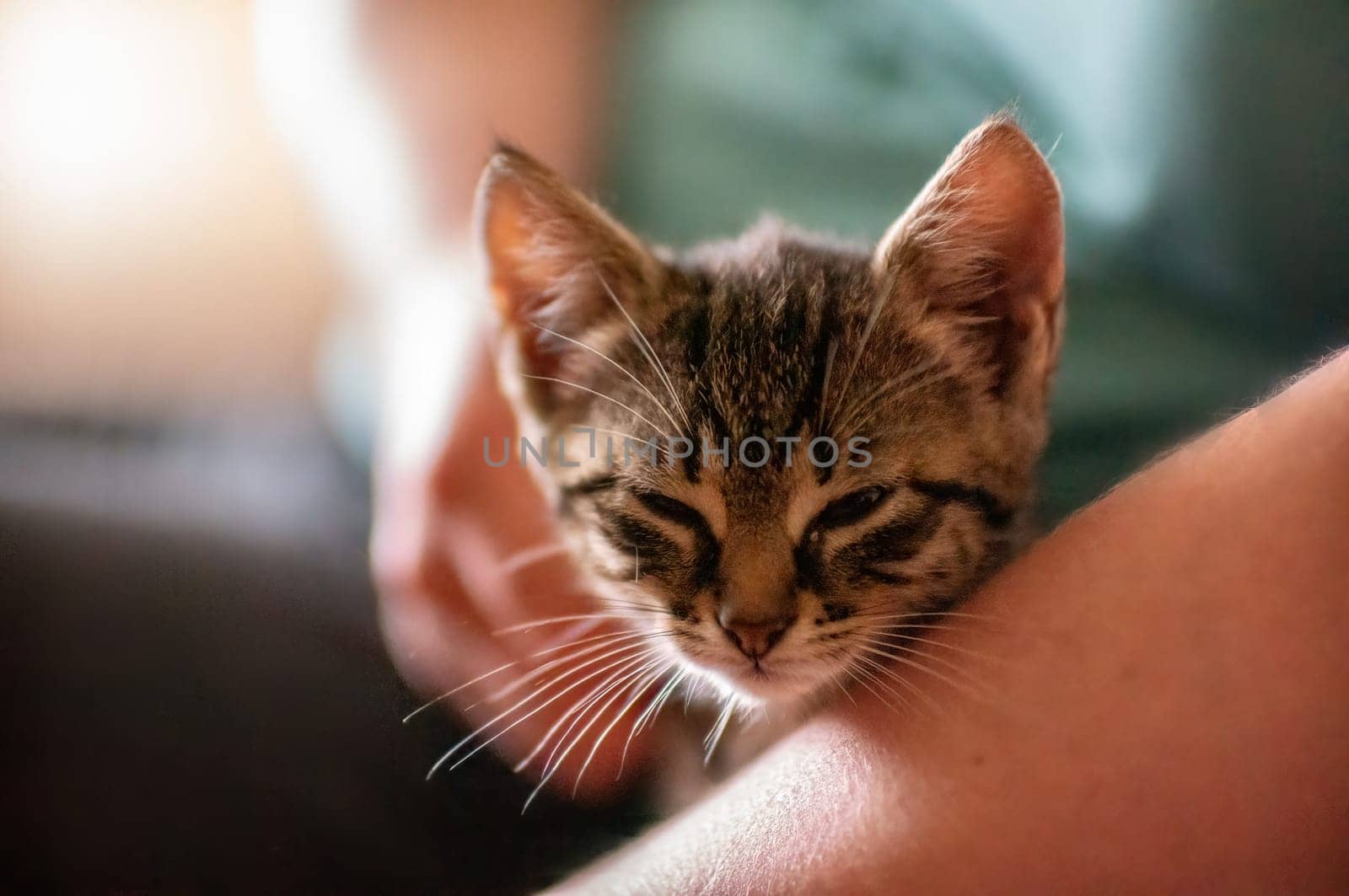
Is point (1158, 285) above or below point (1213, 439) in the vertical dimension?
above

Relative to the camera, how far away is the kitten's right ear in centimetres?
65

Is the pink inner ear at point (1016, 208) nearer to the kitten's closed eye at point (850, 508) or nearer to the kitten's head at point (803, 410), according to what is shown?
the kitten's head at point (803, 410)

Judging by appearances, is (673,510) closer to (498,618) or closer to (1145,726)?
(498,618)

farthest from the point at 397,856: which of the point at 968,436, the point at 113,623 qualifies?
the point at 968,436

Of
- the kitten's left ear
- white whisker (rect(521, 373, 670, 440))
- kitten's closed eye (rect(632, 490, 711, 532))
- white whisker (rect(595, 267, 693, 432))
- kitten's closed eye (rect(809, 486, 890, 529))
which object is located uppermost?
the kitten's left ear

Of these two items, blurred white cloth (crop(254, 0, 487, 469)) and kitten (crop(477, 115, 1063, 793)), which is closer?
kitten (crop(477, 115, 1063, 793))

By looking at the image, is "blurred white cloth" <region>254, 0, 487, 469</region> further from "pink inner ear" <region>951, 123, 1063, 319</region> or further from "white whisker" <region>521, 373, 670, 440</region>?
"pink inner ear" <region>951, 123, 1063, 319</region>

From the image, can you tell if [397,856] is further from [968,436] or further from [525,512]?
[968,436]

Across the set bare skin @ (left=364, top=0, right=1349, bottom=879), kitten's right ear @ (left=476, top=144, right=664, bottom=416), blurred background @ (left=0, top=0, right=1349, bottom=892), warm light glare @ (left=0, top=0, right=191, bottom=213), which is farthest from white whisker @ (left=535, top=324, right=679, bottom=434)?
warm light glare @ (left=0, top=0, right=191, bottom=213)

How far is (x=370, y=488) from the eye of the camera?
777 mm

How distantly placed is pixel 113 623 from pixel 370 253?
41 cm

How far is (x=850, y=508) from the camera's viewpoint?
0.58m

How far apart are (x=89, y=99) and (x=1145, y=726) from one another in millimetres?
838

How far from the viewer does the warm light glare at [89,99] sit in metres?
0.63
